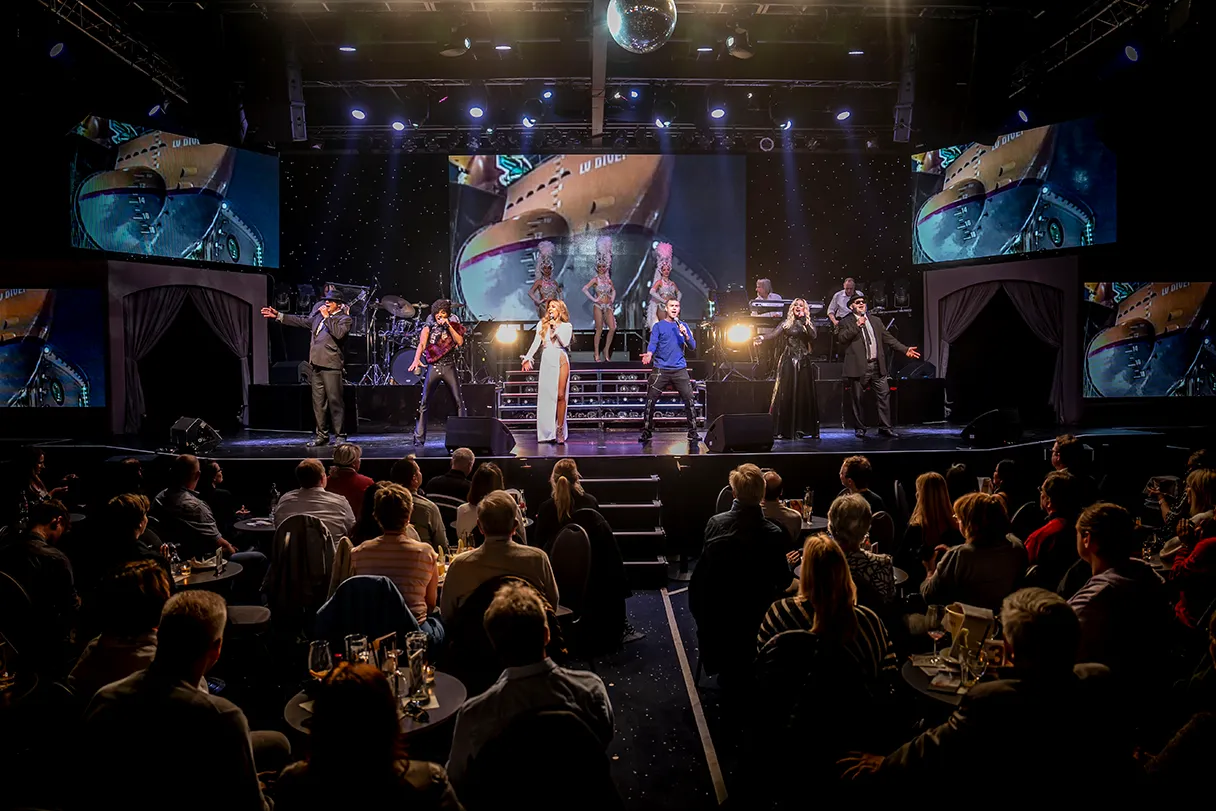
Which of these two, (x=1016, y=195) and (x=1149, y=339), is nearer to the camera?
(x=1016, y=195)

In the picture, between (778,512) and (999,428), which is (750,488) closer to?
(778,512)

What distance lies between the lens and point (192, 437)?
1071cm

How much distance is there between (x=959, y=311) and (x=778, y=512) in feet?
37.6

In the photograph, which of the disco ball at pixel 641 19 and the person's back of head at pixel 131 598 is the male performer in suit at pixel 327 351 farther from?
the person's back of head at pixel 131 598

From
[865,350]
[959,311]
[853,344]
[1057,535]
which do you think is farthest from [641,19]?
[959,311]

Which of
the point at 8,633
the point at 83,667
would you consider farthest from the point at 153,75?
the point at 83,667

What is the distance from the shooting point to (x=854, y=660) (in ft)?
8.66

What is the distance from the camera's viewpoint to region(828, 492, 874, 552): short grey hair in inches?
151

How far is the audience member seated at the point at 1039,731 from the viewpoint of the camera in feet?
7.20

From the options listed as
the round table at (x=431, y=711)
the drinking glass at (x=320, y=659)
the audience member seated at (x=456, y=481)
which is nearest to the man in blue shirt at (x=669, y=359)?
the audience member seated at (x=456, y=481)

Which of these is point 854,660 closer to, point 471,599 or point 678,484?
point 471,599

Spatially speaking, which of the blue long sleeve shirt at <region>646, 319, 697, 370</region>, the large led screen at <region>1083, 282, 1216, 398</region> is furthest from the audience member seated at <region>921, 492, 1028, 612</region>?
the large led screen at <region>1083, 282, 1216, 398</region>

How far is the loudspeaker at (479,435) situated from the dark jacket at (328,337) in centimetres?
203

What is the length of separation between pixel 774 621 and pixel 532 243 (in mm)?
13541
